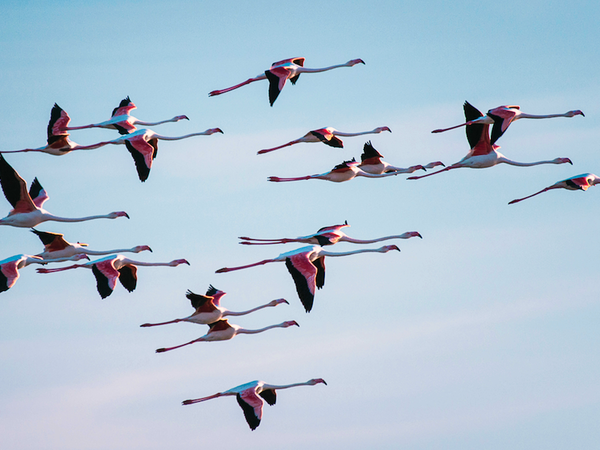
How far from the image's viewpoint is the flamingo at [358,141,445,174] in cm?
3012

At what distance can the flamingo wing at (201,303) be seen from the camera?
87.4 feet

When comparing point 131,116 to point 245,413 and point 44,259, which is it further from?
point 245,413

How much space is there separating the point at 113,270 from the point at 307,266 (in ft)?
14.5

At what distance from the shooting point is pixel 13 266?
2647 centimetres

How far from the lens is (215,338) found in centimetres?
2836

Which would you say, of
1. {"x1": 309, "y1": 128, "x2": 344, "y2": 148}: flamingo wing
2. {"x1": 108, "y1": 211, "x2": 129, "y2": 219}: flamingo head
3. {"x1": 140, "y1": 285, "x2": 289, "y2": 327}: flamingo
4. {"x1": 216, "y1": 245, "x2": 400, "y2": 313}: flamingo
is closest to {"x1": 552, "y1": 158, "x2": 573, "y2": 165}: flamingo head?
{"x1": 216, "y1": 245, "x2": 400, "y2": 313}: flamingo

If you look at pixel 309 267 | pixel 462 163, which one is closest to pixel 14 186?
pixel 309 267

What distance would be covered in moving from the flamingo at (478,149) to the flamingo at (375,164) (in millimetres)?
1919

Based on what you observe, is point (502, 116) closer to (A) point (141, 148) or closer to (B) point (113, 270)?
(A) point (141, 148)

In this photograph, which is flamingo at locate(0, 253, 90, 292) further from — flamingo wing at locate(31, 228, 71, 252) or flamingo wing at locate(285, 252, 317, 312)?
flamingo wing at locate(285, 252, 317, 312)

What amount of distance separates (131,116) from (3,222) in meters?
5.18

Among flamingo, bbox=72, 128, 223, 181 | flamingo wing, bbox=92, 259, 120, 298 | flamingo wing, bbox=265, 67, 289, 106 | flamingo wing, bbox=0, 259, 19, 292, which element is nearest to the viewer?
flamingo wing, bbox=0, 259, 19, 292

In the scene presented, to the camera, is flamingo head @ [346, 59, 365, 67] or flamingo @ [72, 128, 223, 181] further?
flamingo head @ [346, 59, 365, 67]

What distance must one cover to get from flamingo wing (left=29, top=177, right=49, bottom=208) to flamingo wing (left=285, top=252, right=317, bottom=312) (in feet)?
22.7
